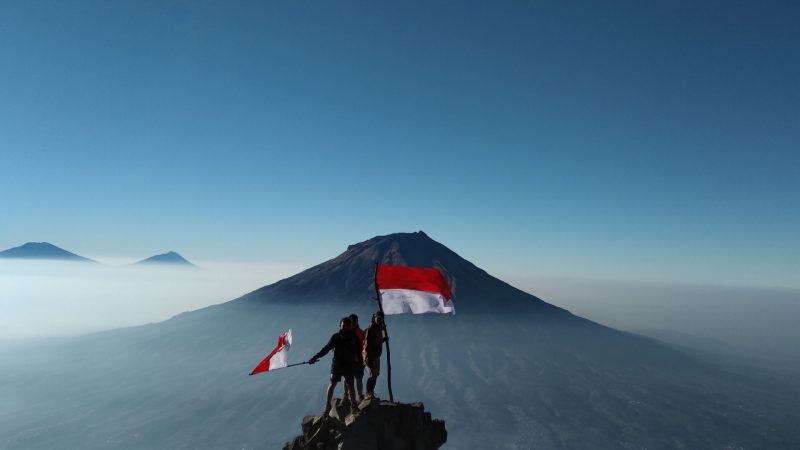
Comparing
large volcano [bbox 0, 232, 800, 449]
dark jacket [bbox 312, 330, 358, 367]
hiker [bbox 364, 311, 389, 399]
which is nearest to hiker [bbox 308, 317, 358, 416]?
dark jacket [bbox 312, 330, 358, 367]

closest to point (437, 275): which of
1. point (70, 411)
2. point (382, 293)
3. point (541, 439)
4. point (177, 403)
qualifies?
point (382, 293)

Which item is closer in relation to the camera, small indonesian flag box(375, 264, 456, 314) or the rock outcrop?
the rock outcrop

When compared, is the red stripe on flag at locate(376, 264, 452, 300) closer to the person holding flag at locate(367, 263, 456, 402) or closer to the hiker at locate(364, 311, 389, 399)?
the person holding flag at locate(367, 263, 456, 402)

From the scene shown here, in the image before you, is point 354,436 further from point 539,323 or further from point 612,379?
point 539,323

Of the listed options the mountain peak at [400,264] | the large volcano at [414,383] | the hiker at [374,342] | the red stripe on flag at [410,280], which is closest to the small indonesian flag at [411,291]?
the red stripe on flag at [410,280]

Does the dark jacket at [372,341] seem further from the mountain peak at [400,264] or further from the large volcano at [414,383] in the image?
the mountain peak at [400,264]
